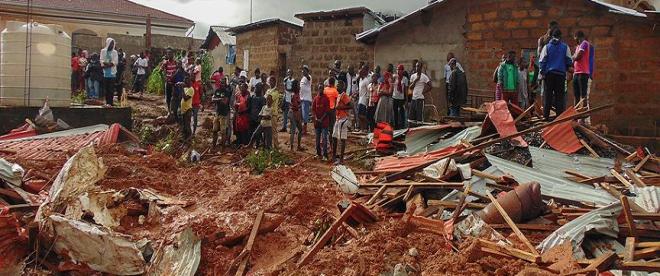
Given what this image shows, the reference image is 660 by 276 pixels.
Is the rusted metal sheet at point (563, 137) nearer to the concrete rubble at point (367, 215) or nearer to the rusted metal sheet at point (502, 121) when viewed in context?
the concrete rubble at point (367, 215)

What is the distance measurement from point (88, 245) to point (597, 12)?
10.3m

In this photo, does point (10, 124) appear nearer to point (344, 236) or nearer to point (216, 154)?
point (216, 154)

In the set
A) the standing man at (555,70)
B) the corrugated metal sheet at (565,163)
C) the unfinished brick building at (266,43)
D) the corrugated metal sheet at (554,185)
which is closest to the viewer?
the corrugated metal sheet at (554,185)

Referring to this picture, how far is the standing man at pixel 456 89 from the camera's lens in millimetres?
11586

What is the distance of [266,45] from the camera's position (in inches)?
835

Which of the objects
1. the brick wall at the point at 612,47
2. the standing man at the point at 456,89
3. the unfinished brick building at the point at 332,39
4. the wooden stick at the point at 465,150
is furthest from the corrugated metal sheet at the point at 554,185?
the unfinished brick building at the point at 332,39

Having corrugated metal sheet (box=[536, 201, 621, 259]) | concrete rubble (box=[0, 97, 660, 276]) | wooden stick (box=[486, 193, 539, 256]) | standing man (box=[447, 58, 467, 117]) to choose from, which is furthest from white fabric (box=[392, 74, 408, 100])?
corrugated metal sheet (box=[536, 201, 621, 259])

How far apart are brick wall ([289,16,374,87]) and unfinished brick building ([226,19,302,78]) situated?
4.94ft

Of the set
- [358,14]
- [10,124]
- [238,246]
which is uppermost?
[358,14]

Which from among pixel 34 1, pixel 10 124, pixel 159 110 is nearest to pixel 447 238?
pixel 10 124

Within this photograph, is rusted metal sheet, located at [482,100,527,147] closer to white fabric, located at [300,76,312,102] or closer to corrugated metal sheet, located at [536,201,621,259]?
corrugated metal sheet, located at [536,201,621,259]

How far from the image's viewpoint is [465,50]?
44.3ft

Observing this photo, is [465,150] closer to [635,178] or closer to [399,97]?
[635,178]

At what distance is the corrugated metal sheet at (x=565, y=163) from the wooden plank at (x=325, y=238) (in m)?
3.16
